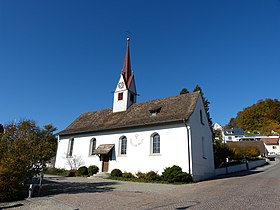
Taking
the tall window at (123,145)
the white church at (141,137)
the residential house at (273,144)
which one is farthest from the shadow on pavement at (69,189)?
the residential house at (273,144)

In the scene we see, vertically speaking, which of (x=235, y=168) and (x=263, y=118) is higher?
(x=263, y=118)

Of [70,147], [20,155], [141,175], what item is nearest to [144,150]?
[141,175]

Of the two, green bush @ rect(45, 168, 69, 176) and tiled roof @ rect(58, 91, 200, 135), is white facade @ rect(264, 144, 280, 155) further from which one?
green bush @ rect(45, 168, 69, 176)

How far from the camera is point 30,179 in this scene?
411 inches

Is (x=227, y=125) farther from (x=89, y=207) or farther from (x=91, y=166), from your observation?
(x=89, y=207)

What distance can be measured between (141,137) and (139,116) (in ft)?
9.08

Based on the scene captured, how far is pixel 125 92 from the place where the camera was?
87.2 ft

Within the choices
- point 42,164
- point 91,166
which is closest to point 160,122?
point 91,166

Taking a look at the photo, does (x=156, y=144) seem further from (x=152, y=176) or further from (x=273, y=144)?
(x=273, y=144)

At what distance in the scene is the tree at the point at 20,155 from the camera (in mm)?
9023

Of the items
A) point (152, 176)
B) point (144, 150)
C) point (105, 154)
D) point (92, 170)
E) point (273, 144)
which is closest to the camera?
point (152, 176)

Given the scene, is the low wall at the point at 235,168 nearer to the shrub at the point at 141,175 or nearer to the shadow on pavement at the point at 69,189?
the shrub at the point at 141,175

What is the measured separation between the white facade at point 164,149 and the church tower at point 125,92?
4.76 m

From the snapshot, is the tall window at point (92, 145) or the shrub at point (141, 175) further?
the tall window at point (92, 145)
